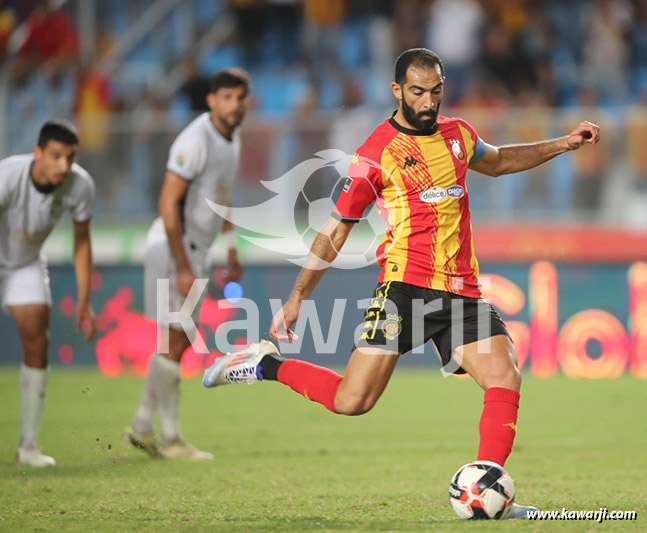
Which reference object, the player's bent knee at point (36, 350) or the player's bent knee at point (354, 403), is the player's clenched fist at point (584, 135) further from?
the player's bent knee at point (36, 350)

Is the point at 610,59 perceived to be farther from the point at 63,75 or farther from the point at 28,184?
the point at 28,184

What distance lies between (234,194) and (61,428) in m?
4.63

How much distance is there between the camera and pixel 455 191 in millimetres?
5777

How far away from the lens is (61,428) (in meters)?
9.31

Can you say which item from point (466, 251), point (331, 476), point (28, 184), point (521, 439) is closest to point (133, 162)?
point (28, 184)

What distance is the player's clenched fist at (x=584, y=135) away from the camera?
5863 mm

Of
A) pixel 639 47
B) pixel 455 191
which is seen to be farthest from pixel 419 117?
pixel 639 47

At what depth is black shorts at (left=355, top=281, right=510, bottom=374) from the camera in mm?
5641

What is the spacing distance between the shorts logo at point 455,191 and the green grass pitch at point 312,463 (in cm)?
153

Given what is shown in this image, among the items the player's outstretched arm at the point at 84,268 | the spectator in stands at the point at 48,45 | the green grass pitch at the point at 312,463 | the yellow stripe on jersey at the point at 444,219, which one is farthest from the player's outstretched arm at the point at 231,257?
the spectator in stands at the point at 48,45

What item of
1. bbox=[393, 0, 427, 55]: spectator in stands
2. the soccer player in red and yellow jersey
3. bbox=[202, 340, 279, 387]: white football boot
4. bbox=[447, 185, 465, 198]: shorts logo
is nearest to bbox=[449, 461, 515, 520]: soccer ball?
the soccer player in red and yellow jersey

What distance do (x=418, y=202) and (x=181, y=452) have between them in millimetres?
2854

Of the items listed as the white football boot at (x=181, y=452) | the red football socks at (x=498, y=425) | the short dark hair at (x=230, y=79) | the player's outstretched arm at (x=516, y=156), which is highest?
the short dark hair at (x=230, y=79)

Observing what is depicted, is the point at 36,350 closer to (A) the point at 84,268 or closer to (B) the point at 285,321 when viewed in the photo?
(A) the point at 84,268
